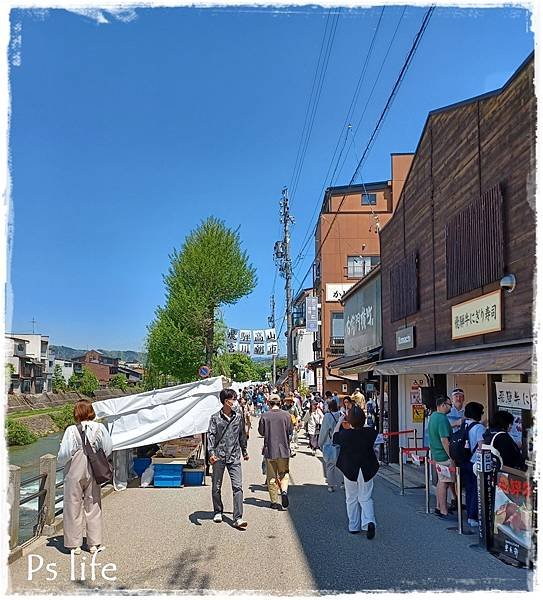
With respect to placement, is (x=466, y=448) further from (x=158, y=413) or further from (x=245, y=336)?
(x=245, y=336)

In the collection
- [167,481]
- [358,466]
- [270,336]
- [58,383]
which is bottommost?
[58,383]

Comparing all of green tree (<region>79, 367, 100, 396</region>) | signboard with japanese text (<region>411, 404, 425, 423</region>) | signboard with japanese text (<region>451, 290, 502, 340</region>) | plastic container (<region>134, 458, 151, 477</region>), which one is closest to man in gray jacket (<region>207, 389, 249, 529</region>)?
signboard with japanese text (<region>451, 290, 502, 340</region>)

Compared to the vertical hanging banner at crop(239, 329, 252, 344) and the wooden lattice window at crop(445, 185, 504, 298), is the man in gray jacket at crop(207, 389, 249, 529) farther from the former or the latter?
the vertical hanging banner at crop(239, 329, 252, 344)

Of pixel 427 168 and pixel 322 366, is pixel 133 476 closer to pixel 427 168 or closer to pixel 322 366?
pixel 427 168

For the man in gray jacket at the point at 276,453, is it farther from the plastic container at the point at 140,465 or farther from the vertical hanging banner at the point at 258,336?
the vertical hanging banner at the point at 258,336

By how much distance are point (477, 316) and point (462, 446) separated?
2.58m

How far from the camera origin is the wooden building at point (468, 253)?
8031 millimetres

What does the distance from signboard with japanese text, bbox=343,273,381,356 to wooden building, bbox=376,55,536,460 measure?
2547mm

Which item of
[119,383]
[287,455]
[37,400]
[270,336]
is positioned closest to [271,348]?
[270,336]

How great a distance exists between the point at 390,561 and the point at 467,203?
20.7 feet

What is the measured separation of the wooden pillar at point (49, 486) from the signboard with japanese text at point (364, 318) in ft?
38.9

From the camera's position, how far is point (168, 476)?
1124 centimetres

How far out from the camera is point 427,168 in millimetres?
12820

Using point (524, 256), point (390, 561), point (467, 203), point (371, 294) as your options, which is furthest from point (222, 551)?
point (371, 294)
